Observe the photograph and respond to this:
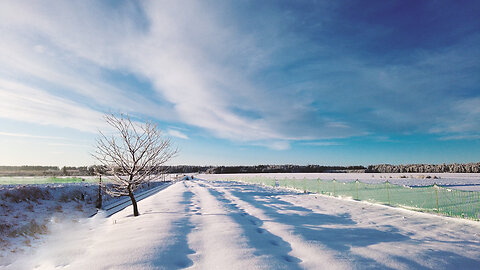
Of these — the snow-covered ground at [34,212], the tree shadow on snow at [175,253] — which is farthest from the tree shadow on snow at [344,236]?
the snow-covered ground at [34,212]

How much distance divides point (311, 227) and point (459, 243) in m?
3.59

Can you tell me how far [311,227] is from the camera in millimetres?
7867


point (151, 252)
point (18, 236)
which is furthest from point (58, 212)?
point (151, 252)

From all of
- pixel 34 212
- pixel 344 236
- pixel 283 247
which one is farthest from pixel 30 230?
pixel 344 236

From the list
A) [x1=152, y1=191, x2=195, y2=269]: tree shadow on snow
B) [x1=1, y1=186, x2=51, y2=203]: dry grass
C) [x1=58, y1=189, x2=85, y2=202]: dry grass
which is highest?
[x1=152, y1=191, x2=195, y2=269]: tree shadow on snow

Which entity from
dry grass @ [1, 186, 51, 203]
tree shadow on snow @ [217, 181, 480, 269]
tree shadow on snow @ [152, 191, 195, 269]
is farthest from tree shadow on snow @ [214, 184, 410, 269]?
dry grass @ [1, 186, 51, 203]

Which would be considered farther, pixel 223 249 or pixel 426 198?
pixel 426 198

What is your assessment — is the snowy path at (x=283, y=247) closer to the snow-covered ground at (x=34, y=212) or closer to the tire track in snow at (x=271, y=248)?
the tire track in snow at (x=271, y=248)

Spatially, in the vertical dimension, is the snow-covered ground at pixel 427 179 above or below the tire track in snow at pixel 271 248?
below

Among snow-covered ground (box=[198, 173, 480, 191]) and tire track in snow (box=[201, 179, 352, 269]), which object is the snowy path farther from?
snow-covered ground (box=[198, 173, 480, 191])

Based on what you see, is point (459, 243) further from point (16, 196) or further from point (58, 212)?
point (16, 196)

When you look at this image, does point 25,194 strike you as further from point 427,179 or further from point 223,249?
point 427,179

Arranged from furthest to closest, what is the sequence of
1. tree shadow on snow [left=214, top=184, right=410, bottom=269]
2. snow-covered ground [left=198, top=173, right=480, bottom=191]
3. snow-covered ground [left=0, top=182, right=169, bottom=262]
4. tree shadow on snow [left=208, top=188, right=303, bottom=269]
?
snow-covered ground [left=198, top=173, right=480, bottom=191] < snow-covered ground [left=0, top=182, right=169, bottom=262] < tree shadow on snow [left=214, top=184, right=410, bottom=269] < tree shadow on snow [left=208, top=188, right=303, bottom=269]

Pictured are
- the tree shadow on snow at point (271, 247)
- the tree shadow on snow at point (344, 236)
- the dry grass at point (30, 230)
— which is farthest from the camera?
the dry grass at point (30, 230)
